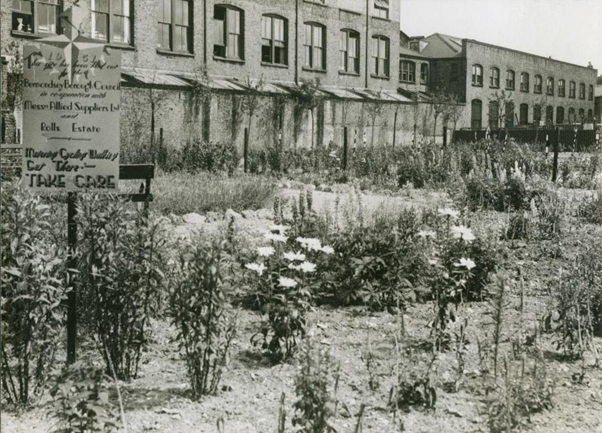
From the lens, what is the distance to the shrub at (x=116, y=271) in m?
4.41

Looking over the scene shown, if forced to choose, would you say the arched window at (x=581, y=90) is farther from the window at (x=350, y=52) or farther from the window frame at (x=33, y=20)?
the window frame at (x=33, y=20)

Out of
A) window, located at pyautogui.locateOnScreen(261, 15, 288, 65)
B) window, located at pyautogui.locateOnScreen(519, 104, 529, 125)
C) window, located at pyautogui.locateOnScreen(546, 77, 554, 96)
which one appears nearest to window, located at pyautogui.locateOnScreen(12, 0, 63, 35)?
window, located at pyautogui.locateOnScreen(261, 15, 288, 65)

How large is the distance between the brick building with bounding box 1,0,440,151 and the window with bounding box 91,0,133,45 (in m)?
0.04

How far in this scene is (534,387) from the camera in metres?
4.35

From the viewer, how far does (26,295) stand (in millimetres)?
3908

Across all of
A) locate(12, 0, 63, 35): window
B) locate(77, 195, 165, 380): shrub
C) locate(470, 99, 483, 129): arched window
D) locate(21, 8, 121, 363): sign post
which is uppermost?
locate(12, 0, 63, 35): window

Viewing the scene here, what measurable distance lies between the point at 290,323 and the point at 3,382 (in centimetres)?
180

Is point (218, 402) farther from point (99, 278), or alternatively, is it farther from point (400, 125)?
point (400, 125)

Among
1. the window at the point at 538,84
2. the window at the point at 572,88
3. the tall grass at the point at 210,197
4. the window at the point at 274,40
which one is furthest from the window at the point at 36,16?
the window at the point at 572,88

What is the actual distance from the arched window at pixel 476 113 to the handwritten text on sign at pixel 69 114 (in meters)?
46.9

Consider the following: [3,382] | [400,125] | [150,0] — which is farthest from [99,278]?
[400,125]

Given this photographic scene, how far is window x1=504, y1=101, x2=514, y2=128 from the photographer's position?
51500 millimetres

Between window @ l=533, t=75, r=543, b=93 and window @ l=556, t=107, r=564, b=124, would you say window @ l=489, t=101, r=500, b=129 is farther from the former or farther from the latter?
window @ l=556, t=107, r=564, b=124

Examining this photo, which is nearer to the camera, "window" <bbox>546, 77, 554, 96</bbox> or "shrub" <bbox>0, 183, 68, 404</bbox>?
"shrub" <bbox>0, 183, 68, 404</bbox>
